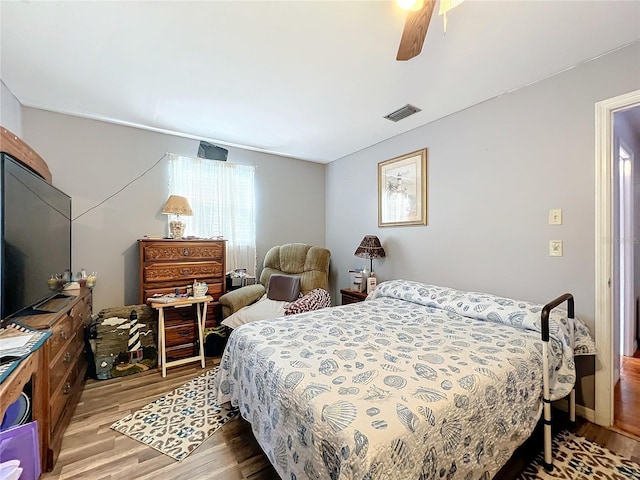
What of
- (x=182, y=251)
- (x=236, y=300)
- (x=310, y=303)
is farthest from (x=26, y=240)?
(x=310, y=303)

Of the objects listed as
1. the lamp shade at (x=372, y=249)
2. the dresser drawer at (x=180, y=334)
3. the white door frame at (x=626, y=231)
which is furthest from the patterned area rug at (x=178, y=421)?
the white door frame at (x=626, y=231)

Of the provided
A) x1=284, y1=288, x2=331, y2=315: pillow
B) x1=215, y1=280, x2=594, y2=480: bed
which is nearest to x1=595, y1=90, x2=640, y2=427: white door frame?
x1=215, y1=280, x2=594, y2=480: bed

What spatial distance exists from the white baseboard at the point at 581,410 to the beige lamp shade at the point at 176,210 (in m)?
3.66

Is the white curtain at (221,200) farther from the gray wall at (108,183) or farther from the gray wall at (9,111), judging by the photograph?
the gray wall at (9,111)

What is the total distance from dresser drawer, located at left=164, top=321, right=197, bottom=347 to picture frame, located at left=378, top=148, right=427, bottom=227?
2.47m

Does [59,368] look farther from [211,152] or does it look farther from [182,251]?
[211,152]

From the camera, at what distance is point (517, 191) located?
89.4 inches

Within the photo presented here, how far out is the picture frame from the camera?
3.01 m

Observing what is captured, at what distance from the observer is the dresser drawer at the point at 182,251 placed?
275cm

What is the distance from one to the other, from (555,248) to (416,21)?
188 cm

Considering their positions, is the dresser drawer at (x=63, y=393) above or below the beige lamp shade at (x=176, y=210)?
below

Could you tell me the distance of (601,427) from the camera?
1.84 metres

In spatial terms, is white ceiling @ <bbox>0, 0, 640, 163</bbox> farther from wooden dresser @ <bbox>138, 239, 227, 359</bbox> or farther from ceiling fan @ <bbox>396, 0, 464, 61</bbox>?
wooden dresser @ <bbox>138, 239, 227, 359</bbox>

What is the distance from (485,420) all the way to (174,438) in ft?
5.82
